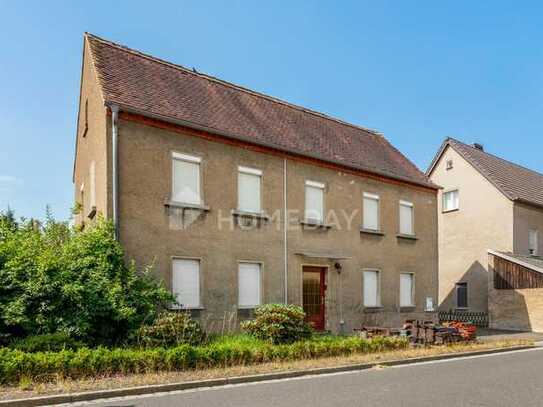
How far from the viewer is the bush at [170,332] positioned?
11.5 meters

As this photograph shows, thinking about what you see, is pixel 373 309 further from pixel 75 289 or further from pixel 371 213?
pixel 75 289

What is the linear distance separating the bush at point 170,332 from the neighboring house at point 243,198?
2.61 meters

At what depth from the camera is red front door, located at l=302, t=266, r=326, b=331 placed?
707 inches

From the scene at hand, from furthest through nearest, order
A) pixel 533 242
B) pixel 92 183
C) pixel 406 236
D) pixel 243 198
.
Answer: pixel 533 242 → pixel 406 236 → pixel 243 198 → pixel 92 183

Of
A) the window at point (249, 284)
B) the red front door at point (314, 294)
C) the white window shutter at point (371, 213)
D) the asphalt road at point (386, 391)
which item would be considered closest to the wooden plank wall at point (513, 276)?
the white window shutter at point (371, 213)

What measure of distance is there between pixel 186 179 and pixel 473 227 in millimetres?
18849

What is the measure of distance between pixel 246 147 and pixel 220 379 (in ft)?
28.5

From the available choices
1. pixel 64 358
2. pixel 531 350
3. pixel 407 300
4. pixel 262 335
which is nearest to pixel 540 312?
pixel 407 300

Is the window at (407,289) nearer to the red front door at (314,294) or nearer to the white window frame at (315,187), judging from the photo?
the red front door at (314,294)

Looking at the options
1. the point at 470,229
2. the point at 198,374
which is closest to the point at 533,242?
the point at 470,229

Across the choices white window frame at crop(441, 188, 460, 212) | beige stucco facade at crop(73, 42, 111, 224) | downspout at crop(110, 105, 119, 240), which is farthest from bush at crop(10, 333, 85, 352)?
white window frame at crop(441, 188, 460, 212)

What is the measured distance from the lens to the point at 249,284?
16375 millimetres

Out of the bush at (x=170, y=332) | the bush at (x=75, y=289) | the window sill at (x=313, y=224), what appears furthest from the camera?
the window sill at (x=313, y=224)

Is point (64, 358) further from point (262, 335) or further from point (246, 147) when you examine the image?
point (246, 147)
